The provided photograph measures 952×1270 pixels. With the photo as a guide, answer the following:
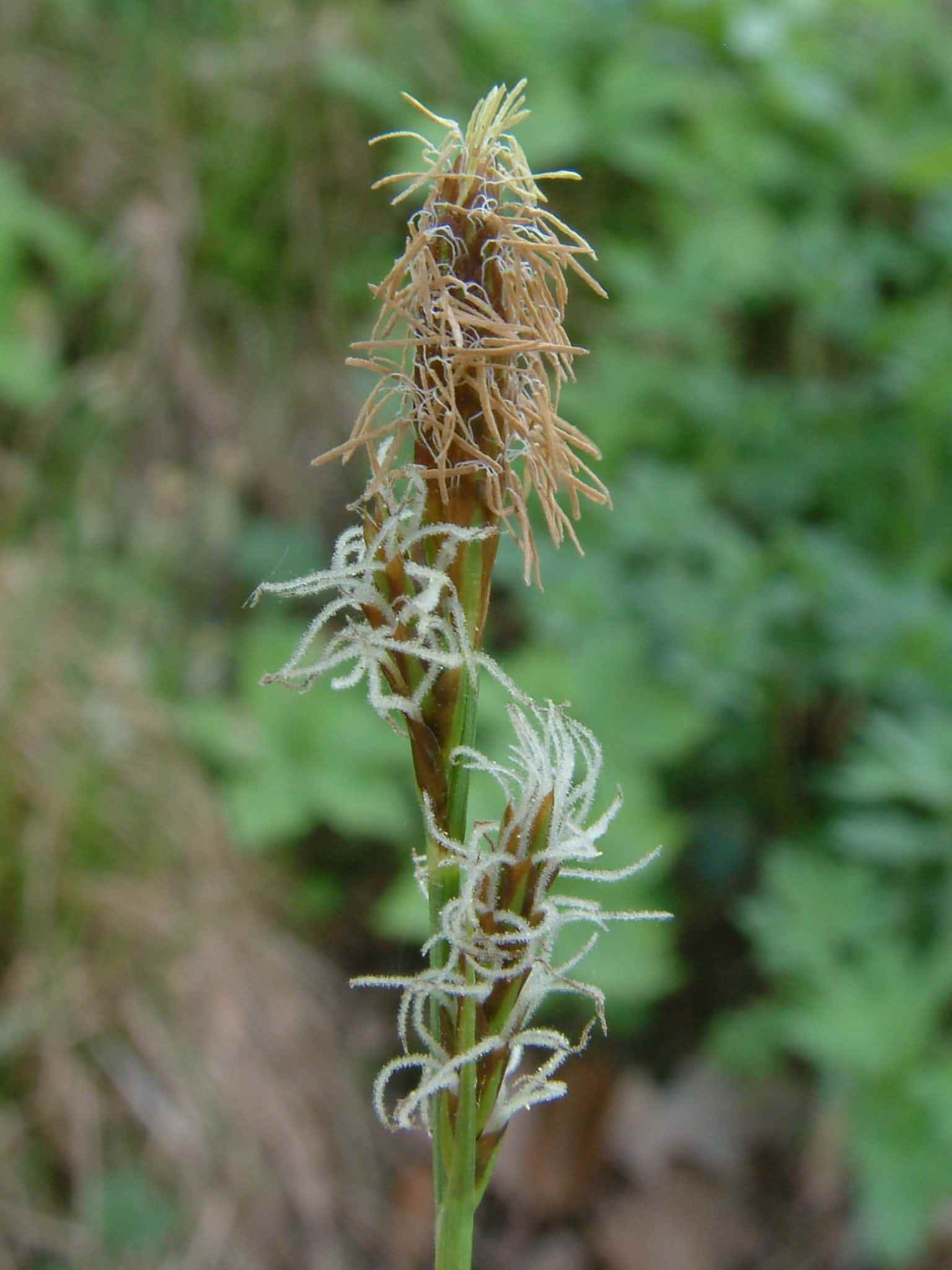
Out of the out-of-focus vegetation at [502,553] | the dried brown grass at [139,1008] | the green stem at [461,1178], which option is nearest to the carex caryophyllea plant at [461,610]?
the green stem at [461,1178]

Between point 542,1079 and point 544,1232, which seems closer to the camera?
point 542,1079

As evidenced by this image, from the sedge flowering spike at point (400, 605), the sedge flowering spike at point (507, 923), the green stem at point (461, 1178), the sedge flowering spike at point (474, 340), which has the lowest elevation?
the green stem at point (461, 1178)

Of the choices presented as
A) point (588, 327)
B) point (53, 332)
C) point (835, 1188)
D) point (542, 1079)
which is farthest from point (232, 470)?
point (542, 1079)

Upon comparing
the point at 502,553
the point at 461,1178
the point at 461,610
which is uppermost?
the point at 502,553

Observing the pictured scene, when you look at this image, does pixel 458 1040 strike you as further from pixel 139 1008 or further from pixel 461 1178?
pixel 139 1008

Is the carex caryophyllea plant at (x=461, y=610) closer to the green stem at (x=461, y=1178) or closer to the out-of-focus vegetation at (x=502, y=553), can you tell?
the green stem at (x=461, y=1178)

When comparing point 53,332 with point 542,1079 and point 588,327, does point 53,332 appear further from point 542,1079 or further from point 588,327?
point 542,1079

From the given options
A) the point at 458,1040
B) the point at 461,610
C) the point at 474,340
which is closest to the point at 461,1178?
the point at 458,1040

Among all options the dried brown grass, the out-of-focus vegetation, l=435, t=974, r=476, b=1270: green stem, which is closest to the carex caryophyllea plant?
l=435, t=974, r=476, b=1270: green stem
